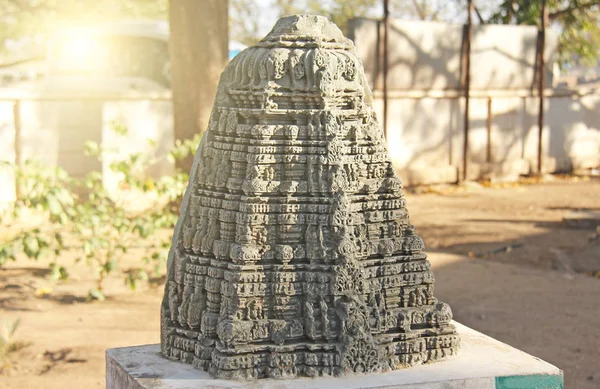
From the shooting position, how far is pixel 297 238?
436 centimetres

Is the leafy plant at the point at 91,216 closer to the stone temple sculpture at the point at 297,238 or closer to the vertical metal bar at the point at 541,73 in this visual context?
the stone temple sculpture at the point at 297,238

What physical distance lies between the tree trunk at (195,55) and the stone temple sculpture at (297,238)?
4.67 m

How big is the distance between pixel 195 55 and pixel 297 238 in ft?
17.3

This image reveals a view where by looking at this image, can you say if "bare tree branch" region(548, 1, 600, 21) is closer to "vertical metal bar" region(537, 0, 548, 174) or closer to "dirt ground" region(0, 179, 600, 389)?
"vertical metal bar" region(537, 0, 548, 174)

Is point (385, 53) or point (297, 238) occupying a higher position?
point (385, 53)

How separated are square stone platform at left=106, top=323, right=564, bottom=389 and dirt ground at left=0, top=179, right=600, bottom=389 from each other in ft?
5.74

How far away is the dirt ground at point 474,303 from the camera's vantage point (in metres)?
6.68

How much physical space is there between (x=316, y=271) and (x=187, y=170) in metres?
5.42

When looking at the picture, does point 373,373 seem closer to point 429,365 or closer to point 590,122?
point 429,365

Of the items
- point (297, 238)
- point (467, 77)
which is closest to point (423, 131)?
point (467, 77)

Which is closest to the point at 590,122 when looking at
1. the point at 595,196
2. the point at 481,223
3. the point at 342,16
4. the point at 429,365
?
the point at 595,196

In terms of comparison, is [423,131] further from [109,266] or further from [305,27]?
[305,27]

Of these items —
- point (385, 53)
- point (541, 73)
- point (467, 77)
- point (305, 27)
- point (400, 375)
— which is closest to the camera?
point (400, 375)

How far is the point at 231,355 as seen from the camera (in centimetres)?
420
